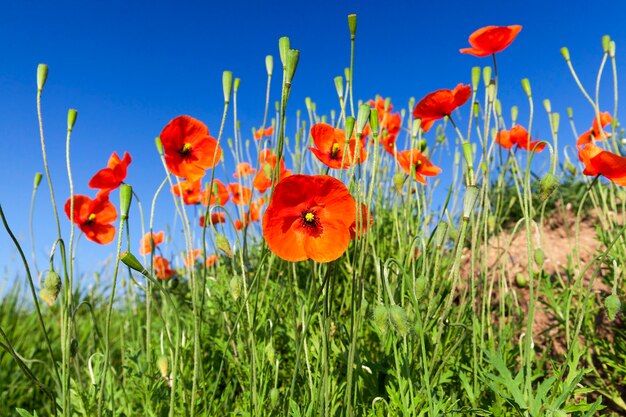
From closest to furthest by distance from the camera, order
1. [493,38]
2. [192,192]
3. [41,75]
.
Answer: [41,75], [493,38], [192,192]

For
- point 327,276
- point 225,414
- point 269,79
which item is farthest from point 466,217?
point 225,414

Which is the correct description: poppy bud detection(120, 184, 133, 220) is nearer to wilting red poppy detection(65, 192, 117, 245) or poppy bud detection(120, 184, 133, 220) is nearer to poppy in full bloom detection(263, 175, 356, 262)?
poppy in full bloom detection(263, 175, 356, 262)

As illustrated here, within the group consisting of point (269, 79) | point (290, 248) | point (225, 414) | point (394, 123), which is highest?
point (394, 123)

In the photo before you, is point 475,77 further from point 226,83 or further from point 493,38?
point 226,83

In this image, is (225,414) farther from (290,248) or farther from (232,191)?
(232,191)

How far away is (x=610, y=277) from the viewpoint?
2496 mm

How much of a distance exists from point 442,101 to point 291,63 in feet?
2.41

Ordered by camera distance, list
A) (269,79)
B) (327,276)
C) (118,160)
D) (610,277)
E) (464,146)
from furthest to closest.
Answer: (610,277)
(118,160)
(269,79)
(464,146)
(327,276)

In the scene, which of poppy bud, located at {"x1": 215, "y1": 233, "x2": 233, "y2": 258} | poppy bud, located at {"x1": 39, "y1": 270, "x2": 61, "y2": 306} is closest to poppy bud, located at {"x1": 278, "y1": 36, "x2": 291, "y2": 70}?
poppy bud, located at {"x1": 215, "y1": 233, "x2": 233, "y2": 258}

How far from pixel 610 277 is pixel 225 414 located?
191 centimetres

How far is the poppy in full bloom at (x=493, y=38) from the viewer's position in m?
1.87

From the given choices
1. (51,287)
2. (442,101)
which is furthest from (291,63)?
(51,287)

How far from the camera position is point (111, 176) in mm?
1955

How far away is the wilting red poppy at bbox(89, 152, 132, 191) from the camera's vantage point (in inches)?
75.6
